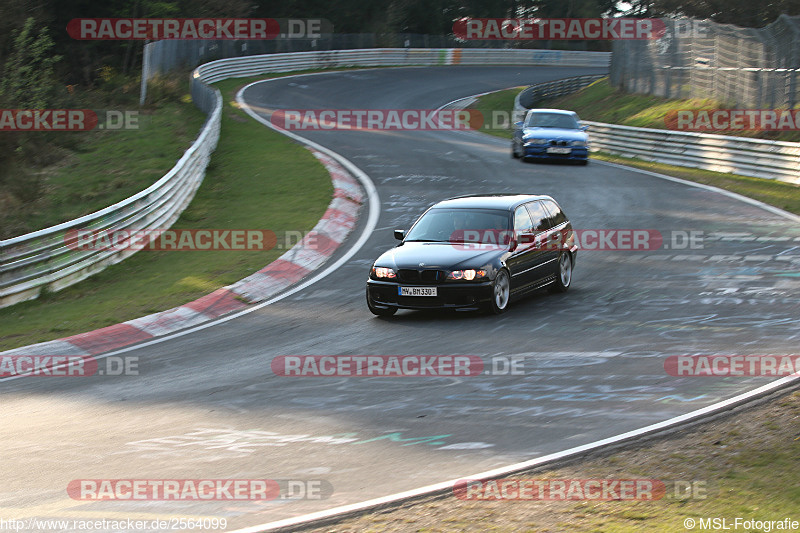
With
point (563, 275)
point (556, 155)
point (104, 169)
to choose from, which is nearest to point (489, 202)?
point (563, 275)

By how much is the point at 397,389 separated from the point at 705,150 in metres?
19.0

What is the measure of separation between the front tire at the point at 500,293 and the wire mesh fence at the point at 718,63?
623 inches

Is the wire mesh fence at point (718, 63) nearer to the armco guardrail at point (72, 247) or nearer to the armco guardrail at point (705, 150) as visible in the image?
the armco guardrail at point (705, 150)

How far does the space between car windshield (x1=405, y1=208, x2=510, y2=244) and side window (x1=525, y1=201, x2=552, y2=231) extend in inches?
23.5

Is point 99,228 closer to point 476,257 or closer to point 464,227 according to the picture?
point 464,227

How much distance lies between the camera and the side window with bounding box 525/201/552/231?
13.4 m

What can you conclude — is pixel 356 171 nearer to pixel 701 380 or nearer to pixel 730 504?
pixel 701 380

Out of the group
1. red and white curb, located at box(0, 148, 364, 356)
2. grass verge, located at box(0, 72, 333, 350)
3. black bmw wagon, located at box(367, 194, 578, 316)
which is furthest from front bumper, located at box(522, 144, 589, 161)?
black bmw wagon, located at box(367, 194, 578, 316)

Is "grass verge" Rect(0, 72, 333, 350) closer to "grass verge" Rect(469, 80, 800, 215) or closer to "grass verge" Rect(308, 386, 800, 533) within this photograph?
"grass verge" Rect(308, 386, 800, 533)

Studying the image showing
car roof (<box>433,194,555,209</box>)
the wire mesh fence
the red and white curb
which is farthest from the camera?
the wire mesh fence

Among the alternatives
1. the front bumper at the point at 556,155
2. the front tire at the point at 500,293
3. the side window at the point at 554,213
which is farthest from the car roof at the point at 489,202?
the front bumper at the point at 556,155

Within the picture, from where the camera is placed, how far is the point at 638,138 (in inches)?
1119

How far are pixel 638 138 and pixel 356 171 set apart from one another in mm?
9129

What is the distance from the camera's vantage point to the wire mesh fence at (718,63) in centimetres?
2536
